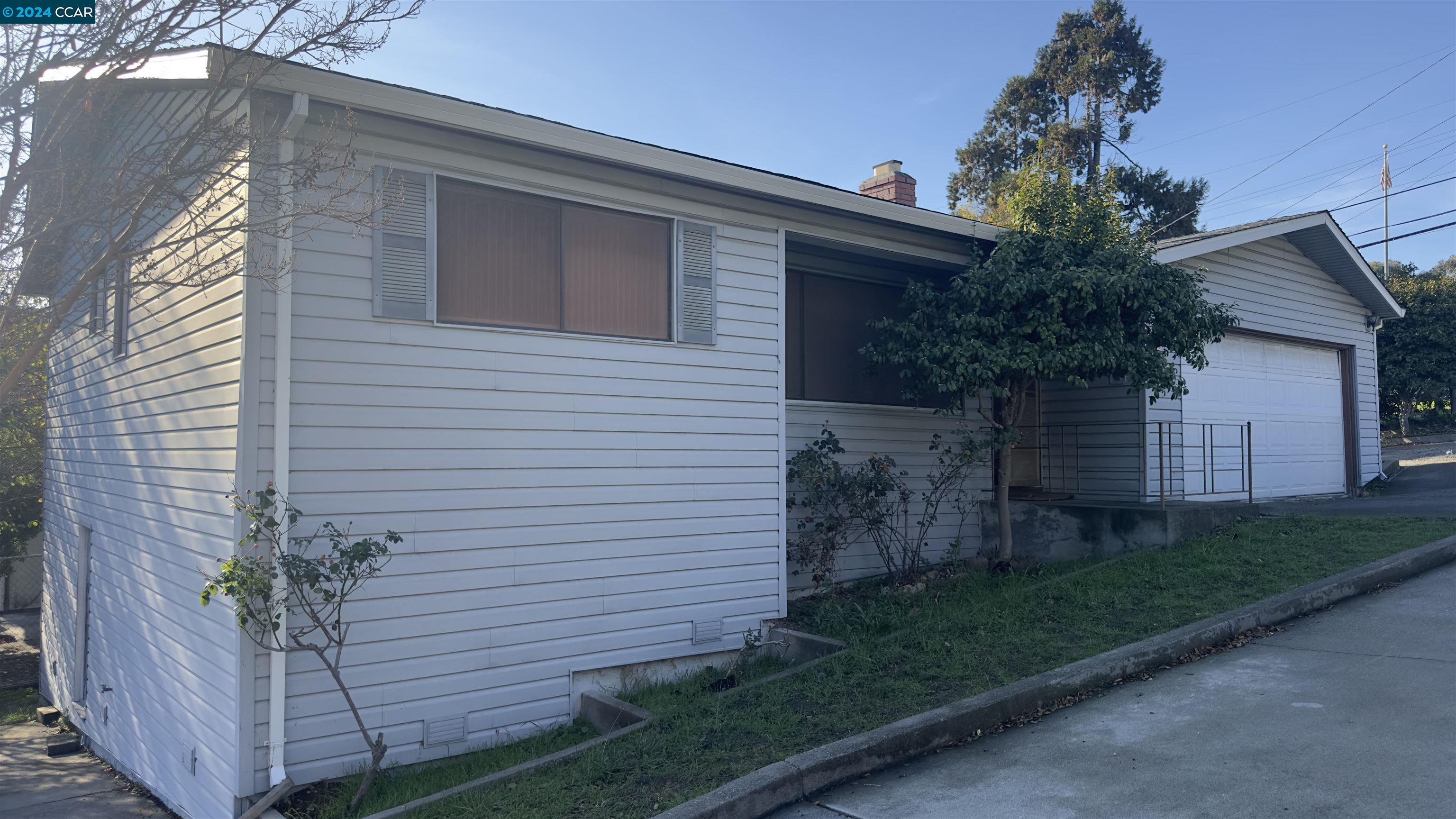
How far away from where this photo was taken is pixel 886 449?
33.5ft

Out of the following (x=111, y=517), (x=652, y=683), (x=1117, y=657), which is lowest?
(x=652, y=683)

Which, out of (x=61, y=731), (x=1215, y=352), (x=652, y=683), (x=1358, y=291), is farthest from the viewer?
(x=1358, y=291)

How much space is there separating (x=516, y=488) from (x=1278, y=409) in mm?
11393

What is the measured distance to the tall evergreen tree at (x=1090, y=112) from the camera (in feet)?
93.9

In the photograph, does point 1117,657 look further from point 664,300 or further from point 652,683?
point 664,300

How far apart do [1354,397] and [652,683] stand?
12.8 meters

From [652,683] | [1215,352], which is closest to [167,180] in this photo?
[652,683]

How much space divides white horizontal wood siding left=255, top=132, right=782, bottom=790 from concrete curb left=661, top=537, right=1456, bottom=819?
249 cm

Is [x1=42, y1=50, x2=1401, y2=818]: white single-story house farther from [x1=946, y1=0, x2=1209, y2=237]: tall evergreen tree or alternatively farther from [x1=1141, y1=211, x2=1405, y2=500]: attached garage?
[x1=946, y1=0, x2=1209, y2=237]: tall evergreen tree

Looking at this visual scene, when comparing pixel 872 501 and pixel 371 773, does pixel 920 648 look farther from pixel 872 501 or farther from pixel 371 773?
pixel 371 773

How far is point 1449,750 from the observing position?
460 centimetres

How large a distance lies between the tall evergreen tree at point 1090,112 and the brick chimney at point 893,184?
16.8 m

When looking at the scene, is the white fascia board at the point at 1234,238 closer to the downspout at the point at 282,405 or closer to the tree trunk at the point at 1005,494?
the tree trunk at the point at 1005,494

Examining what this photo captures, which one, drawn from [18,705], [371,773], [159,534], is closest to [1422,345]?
[371,773]
